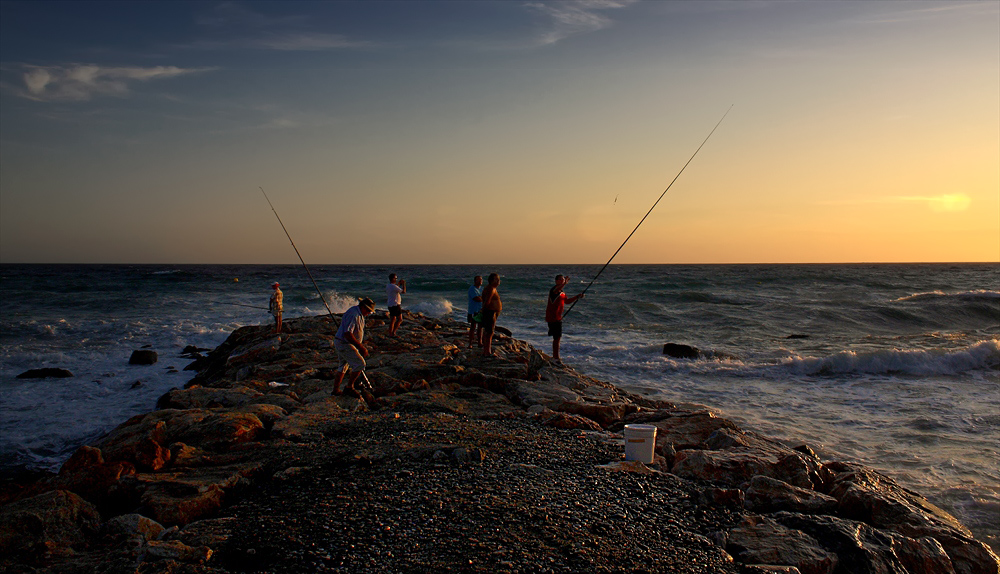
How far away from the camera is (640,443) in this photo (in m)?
5.54

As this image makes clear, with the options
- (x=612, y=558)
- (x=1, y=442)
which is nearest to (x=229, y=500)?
(x=612, y=558)

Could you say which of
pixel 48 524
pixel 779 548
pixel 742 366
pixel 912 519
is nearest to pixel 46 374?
pixel 48 524

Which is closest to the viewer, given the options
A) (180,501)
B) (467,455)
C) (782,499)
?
(180,501)

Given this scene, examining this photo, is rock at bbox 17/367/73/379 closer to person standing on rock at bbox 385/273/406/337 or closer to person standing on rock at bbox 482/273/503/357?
person standing on rock at bbox 385/273/406/337

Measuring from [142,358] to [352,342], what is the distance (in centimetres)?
933

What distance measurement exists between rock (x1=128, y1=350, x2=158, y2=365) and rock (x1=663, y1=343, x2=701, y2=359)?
13029mm

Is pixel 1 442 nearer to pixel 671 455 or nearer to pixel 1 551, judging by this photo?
pixel 1 551

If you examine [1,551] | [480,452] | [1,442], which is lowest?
[1,442]

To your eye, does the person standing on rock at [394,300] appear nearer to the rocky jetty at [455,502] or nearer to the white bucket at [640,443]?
the rocky jetty at [455,502]

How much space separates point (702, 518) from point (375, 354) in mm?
7918

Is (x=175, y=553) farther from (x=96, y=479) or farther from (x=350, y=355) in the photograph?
(x=350, y=355)

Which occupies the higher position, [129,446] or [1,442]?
[129,446]

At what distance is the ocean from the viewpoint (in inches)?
320

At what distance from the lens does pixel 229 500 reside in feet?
15.5
